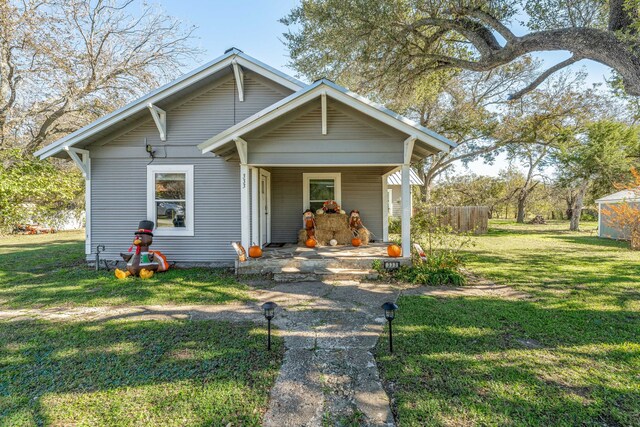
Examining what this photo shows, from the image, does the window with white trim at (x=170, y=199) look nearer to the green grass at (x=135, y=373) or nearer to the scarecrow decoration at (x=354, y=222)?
the green grass at (x=135, y=373)

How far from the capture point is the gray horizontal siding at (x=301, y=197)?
31.0 feet

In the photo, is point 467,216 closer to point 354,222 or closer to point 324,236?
point 354,222

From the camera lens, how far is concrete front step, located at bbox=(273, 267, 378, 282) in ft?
21.1

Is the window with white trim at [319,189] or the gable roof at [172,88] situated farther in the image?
the window with white trim at [319,189]

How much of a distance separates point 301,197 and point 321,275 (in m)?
3.57

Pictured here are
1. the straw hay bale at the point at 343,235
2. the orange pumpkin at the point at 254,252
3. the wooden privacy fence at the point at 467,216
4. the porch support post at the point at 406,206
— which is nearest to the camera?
the porch support post at the point at 406,206

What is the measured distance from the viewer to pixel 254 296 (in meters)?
5.42

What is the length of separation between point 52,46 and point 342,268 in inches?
576

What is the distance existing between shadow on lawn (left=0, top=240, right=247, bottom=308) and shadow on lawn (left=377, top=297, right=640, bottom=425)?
330cm

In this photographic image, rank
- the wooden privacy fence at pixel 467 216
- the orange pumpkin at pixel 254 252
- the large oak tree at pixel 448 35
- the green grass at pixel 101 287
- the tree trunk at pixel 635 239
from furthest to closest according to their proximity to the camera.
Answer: the wooden privacy fence at pixel 467 216, the tree trunk at pixel 635 239, the orange pumpkin at pixel 254 252, the large oak tree at pixel 448 35, the green grass at pixel 101 287

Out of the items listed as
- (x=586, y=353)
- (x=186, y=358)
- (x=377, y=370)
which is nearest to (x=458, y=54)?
Answer: (x=586, y=353)

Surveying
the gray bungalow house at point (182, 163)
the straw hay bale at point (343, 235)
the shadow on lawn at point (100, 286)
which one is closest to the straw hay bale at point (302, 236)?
the straw hay bale at point (343, 235)

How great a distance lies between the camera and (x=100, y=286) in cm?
600

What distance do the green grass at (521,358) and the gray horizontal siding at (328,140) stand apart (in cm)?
316
